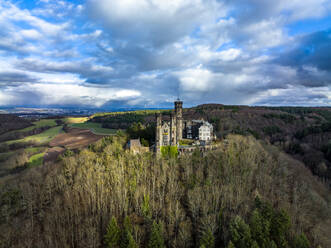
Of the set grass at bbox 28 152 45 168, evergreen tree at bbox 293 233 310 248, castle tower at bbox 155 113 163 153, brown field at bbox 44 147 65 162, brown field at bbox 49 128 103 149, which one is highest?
castle tower at bbox 155 113 163 153

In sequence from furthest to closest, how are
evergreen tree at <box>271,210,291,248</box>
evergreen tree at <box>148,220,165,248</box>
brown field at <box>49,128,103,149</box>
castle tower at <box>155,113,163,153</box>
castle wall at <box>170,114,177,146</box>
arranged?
brown field at <box>49,128,103,149</box> < castle wall at <box>170,114,177,146</box> < castle tower at <box>155,113,163,153</box> < evergreen tree at <box>271,210,291,248</box> < evergreen tree at <box>148,220,165,248</box>

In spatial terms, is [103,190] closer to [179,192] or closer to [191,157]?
[179,192]

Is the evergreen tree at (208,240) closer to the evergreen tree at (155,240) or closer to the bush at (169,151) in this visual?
the evergreen tree at (155,240)

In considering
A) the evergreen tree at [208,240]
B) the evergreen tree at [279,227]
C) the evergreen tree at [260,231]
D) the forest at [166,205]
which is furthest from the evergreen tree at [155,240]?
the evergreen tree at [279,227]

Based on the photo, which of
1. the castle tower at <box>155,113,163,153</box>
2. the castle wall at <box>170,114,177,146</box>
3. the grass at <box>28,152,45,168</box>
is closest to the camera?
the castle tower at <box>155,113,163,153</box>

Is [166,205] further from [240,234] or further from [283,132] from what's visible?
[283,132]

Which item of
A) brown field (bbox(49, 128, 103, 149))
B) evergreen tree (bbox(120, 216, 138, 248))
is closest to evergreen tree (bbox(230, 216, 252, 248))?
evergreen tree (bbox(120, 216, 138, 248))

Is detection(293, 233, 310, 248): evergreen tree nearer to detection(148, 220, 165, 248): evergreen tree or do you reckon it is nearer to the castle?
detection(148, 220, 165, 248): evergreen tree

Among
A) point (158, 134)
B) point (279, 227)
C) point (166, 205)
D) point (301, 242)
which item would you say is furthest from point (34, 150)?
point (301, 242)

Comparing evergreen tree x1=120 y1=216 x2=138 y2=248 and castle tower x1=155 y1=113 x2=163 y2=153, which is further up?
castle tower x1=155 y1=113 x2=163 y2=153
